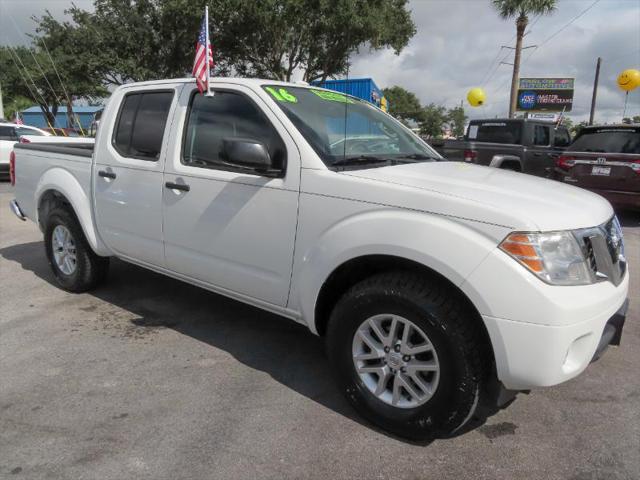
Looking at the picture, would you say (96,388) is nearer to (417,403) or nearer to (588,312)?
(417,403)

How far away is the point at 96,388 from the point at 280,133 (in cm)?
189

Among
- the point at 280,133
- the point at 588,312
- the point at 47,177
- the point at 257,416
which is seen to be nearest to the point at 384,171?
the point at 280,133

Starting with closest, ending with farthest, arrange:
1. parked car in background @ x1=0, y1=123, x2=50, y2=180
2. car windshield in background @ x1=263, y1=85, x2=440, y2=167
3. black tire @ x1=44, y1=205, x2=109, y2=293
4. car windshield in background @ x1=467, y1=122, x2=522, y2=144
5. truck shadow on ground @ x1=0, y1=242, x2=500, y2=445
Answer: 1. car windshield in background @ x1=263, y1=85, x2=440, y2=167
2. truck shadow on ground @ x1=0, y1=242, x2=500, y2=445
3. black tire @ x1=44, y1=205, x2=109, y2=293
4. car windshield in background @ x1=467, y1=122, x2=522, y2=144
5. parked car in background @ x1=0, y1=123, x2=50, y2=180

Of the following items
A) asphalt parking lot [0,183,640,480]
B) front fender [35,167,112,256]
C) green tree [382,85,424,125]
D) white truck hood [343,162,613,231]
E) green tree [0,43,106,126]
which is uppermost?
green tree [382,85,424,125]

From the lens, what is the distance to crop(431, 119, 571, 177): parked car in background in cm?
1080

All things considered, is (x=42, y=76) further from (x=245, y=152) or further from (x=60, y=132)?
(x=245, y=152)

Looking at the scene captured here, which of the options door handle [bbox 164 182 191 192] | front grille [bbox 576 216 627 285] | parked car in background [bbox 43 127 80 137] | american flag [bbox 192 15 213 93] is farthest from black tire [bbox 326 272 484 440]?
parked car in background [bbox 43 127 80 137]

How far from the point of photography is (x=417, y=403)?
259 cm

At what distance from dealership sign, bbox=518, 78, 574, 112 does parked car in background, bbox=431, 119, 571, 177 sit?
2606 cm

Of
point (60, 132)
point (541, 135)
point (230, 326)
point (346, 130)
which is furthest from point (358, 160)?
point (60, 132)

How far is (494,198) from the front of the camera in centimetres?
243

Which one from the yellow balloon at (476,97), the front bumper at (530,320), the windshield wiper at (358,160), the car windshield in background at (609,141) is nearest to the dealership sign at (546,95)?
the yellow balloon at (476,97)

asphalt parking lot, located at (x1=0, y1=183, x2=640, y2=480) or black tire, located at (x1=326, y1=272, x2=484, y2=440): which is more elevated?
black tire, located at (x1=326, y1=272, x2=484, y2=440)

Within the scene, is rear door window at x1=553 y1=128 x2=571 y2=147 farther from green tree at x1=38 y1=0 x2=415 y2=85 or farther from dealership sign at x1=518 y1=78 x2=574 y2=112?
dealership sign at x1=518 y1=78 x2=574 y2=112
